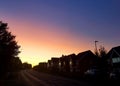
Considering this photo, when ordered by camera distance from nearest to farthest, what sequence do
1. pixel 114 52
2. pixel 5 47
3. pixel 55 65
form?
pixel 5 47 → pixel 114 52 → pixel 55 65

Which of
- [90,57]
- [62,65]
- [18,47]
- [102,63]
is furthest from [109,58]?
[62,65]

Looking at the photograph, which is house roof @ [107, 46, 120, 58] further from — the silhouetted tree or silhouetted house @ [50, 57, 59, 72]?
silhouetted house @ [50, 57, 59, 72]

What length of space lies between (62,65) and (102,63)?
56644 mm

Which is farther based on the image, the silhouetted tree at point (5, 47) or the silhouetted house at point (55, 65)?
the silhouetted house at point (55, 65)

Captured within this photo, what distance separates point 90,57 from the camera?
82625 mm

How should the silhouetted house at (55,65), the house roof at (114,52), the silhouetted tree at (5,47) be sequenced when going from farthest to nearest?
the silhouetted house at (55,65) → the house roof at (114,52) → the silhouetted tree at (5,47)

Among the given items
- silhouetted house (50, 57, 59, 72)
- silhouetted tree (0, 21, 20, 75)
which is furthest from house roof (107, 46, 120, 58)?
silhouetted house (50, 57, 59, 72)

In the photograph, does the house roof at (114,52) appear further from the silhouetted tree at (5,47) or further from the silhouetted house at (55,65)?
the silhouetted house at (55,65)

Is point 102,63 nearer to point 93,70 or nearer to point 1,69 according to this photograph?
point 93,70

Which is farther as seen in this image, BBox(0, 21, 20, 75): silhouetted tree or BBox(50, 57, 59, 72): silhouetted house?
BBox(50, 57, 59, 72): silhouetted house

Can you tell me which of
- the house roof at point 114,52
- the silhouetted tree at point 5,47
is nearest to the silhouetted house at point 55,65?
the house roof at point 114,52

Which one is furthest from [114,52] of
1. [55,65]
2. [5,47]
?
[55,65]

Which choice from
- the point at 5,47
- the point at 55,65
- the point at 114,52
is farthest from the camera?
the point at 55,65

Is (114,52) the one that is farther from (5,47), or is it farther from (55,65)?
(55,65)
